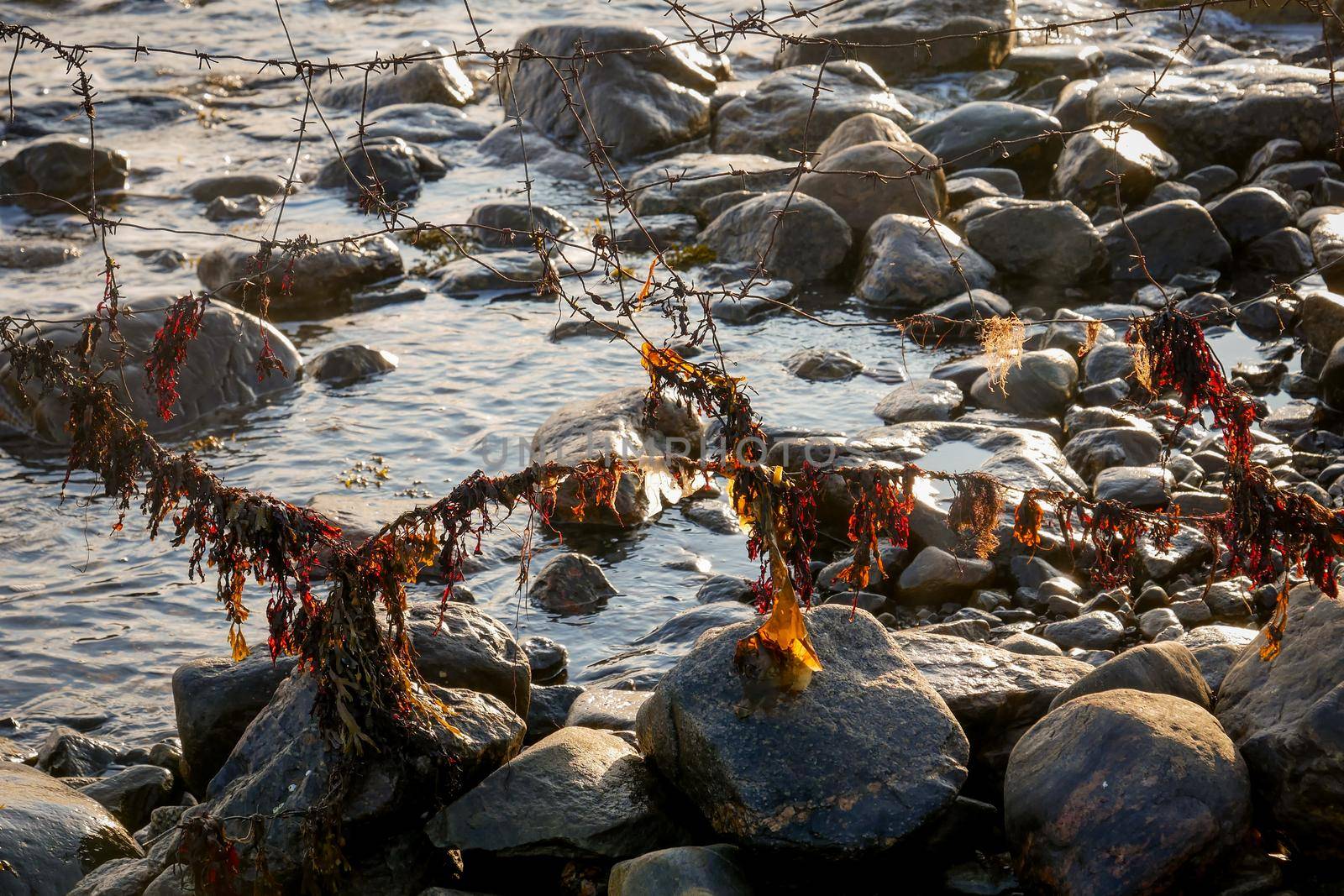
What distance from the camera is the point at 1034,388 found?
7961 mm

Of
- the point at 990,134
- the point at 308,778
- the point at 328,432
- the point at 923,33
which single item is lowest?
the point at 328,432

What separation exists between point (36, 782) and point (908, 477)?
322 cm

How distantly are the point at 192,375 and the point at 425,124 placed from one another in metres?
7.88

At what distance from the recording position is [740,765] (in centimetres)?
350

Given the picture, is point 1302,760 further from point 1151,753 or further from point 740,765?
point 740,765

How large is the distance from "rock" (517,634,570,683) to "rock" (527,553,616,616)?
427mm

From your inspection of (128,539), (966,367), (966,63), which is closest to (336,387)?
(128,539)

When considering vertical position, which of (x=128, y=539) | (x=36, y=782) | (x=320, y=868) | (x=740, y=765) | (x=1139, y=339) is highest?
(x=1139, y=339)

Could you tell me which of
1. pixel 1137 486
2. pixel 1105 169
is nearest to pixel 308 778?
pixel 1137 486

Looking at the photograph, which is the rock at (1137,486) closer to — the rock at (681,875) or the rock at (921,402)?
the rock at (921,402)

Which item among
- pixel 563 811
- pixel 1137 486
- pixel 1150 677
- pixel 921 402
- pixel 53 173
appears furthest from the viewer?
pixel 53 173

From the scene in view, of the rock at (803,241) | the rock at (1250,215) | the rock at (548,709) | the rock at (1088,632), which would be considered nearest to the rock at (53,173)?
the rock at (803,241)

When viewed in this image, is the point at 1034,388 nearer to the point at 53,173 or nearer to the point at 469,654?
the point at 469,654

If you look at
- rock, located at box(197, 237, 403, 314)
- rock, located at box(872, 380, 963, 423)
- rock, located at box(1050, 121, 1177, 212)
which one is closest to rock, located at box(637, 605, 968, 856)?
rock, located at box(872, 380, 963, 423)
